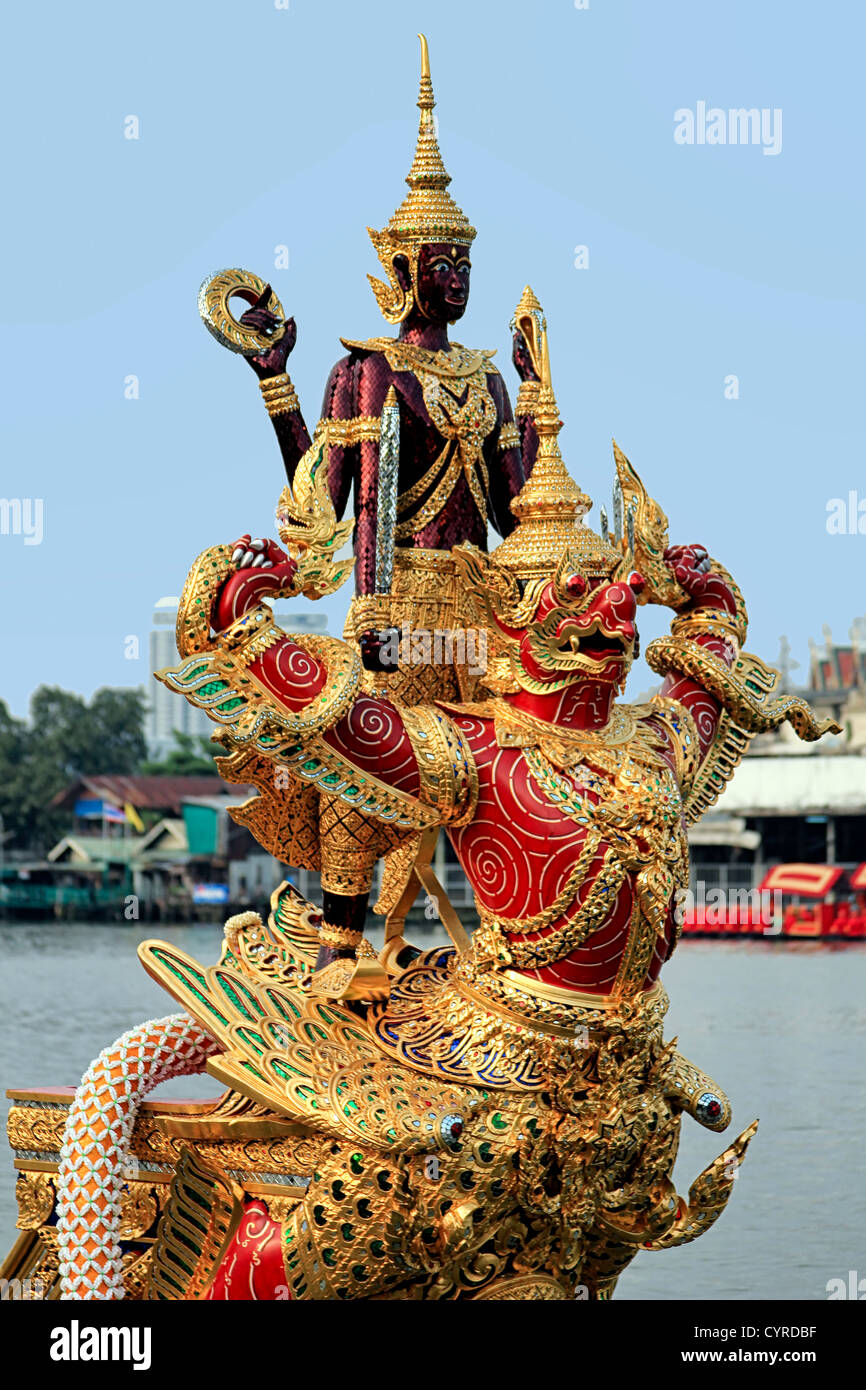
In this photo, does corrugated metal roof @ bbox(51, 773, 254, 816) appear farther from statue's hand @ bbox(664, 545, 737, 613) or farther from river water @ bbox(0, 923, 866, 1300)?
statue's hand @ bbox(664, 545, 737, 613)

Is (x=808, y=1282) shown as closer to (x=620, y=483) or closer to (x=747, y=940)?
(x=620, y=483)

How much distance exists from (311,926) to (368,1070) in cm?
112

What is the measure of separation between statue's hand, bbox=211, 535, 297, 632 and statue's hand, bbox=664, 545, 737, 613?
4.38 ft

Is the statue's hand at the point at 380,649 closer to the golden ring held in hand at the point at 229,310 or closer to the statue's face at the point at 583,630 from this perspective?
the statue's face at the point at 583,630

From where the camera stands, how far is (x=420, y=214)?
23.8 feet

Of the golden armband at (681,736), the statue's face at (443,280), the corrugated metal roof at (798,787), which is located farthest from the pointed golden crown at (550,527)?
the corrugated metal roof at (798,787)

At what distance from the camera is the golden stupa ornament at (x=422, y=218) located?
7.24m

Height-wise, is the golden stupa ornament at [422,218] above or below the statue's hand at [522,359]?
above

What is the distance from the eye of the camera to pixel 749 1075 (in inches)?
518

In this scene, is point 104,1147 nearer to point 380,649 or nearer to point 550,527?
point 380,649

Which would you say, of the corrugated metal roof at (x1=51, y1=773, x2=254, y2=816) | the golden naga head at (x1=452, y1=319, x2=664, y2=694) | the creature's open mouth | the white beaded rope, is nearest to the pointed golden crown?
the golden naga head at (x1=452, y1=319, x2=664, y2=694)

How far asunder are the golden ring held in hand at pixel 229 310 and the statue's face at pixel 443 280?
436 millimetres

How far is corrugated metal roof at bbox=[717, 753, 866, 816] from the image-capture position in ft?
97.8

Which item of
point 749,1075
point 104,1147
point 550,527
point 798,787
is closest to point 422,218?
point 550,527
